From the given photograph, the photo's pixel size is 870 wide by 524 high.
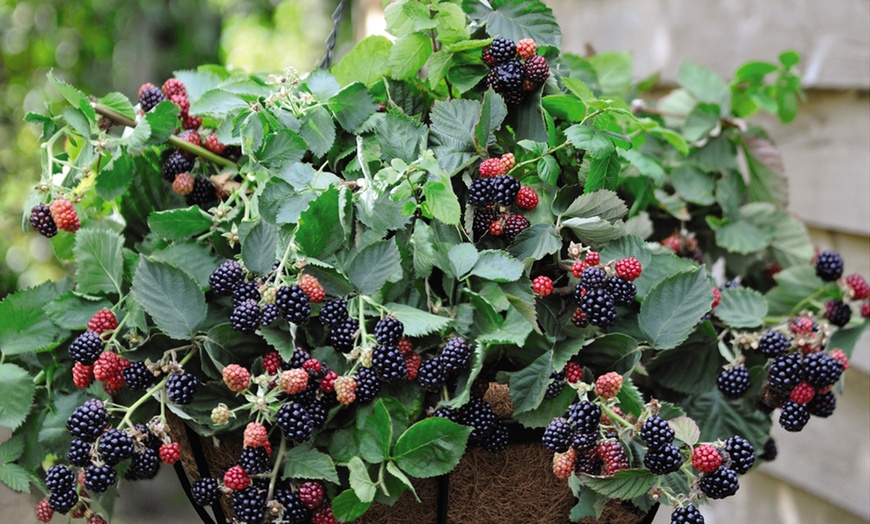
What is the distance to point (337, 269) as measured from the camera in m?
0.59

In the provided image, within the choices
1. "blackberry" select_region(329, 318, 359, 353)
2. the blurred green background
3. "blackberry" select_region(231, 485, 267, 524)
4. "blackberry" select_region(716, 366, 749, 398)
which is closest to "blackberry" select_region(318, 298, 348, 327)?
"blackberry" select_region(329, 318, 359, 353)

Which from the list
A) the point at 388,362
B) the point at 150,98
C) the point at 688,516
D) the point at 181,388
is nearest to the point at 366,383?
the point at 388,362

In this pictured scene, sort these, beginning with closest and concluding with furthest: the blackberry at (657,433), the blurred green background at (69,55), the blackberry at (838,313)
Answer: the blackberry at (657,433)
the blackberry at (838,313)
the blurred green background at (69,55)

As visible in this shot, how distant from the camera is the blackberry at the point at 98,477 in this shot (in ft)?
1.87

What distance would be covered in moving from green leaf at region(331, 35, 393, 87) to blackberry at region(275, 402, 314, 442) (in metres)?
0.31

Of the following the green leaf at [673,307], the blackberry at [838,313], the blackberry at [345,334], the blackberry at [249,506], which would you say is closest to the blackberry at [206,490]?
the blackberry at [249,506]

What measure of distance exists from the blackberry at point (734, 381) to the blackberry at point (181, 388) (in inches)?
17.2

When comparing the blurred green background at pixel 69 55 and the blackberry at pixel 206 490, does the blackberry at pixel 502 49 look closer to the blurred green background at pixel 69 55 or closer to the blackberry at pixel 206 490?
the blackberry at pixel 206 490

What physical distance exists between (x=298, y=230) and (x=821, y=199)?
965 mm

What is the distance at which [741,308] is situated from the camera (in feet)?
2.45

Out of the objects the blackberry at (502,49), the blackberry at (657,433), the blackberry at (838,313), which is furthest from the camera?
the blackberry at (838,313)

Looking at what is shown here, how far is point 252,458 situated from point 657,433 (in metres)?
0.27

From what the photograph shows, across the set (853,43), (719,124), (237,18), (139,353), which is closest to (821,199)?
(853,43)

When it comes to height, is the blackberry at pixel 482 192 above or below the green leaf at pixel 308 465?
above
